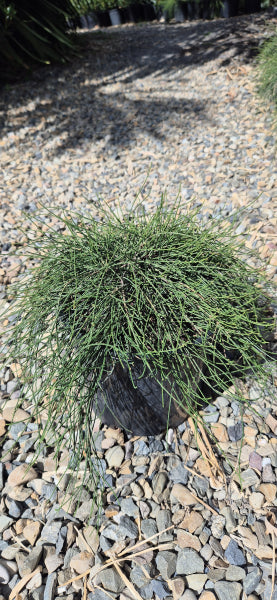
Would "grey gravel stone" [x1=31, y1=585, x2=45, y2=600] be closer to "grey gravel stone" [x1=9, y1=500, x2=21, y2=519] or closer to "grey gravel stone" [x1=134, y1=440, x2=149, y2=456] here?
"grey gravel stone" [x1=9, y1=500, x2=21, y2=519]

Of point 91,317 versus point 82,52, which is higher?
point 82,52

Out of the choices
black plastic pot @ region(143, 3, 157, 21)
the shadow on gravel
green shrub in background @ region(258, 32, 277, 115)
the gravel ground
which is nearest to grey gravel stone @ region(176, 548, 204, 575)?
the gravel ground

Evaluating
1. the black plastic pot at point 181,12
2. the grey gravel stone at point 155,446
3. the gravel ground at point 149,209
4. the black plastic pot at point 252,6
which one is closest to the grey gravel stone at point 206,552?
the gravel ground at point 149,209

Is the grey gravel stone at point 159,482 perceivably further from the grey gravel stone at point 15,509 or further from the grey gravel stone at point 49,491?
the grey gravel stone at point 15,509

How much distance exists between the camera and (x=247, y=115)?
3822 millimetres

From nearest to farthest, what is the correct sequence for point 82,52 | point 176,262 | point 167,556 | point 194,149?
1. point 167,556
2. point 176,262
3. point 194,149
4. point 82,52

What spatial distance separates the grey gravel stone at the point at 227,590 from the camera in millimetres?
1231

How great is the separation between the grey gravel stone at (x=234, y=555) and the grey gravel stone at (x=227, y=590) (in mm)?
59

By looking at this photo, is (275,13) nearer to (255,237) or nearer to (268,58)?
(268,58)

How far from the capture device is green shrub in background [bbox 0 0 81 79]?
4754 mm

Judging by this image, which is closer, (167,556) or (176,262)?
(167,556)

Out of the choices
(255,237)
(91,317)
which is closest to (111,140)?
(255,237)

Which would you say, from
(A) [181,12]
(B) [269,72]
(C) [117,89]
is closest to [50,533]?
(B) [269,72]

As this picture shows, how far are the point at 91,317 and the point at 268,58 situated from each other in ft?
11.9
